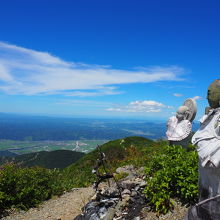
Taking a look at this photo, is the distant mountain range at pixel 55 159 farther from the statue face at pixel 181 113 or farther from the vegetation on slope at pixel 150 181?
the statue face at pixel 181 113

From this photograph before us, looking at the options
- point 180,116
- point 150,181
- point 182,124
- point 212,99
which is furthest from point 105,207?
point 180,116

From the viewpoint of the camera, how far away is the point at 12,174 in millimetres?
9016

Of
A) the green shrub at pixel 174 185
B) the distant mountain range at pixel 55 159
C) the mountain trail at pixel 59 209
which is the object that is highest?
the green shrub at pixel 174 185

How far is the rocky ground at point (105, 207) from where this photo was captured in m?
6.08

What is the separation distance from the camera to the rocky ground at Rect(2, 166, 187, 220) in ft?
19.9

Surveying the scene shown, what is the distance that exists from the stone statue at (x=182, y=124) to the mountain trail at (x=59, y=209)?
153 inches

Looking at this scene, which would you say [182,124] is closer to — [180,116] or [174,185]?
[180,116]

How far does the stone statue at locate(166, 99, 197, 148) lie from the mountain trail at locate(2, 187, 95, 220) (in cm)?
389

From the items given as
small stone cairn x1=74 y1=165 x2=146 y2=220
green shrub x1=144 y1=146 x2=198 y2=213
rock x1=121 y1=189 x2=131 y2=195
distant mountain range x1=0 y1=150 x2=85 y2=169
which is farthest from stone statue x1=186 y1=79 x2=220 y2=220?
distant mountain range x1=0 y1=150 x2=85 y2=169

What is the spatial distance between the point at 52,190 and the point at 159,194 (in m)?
5.49

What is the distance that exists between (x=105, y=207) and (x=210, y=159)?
4230 millimetres

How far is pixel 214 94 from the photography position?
3.81m

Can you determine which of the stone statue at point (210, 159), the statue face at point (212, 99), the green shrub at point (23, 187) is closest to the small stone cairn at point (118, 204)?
the stone statue at point (210, 159)

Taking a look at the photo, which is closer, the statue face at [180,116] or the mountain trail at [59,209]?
the mountain trail at [59,209]
